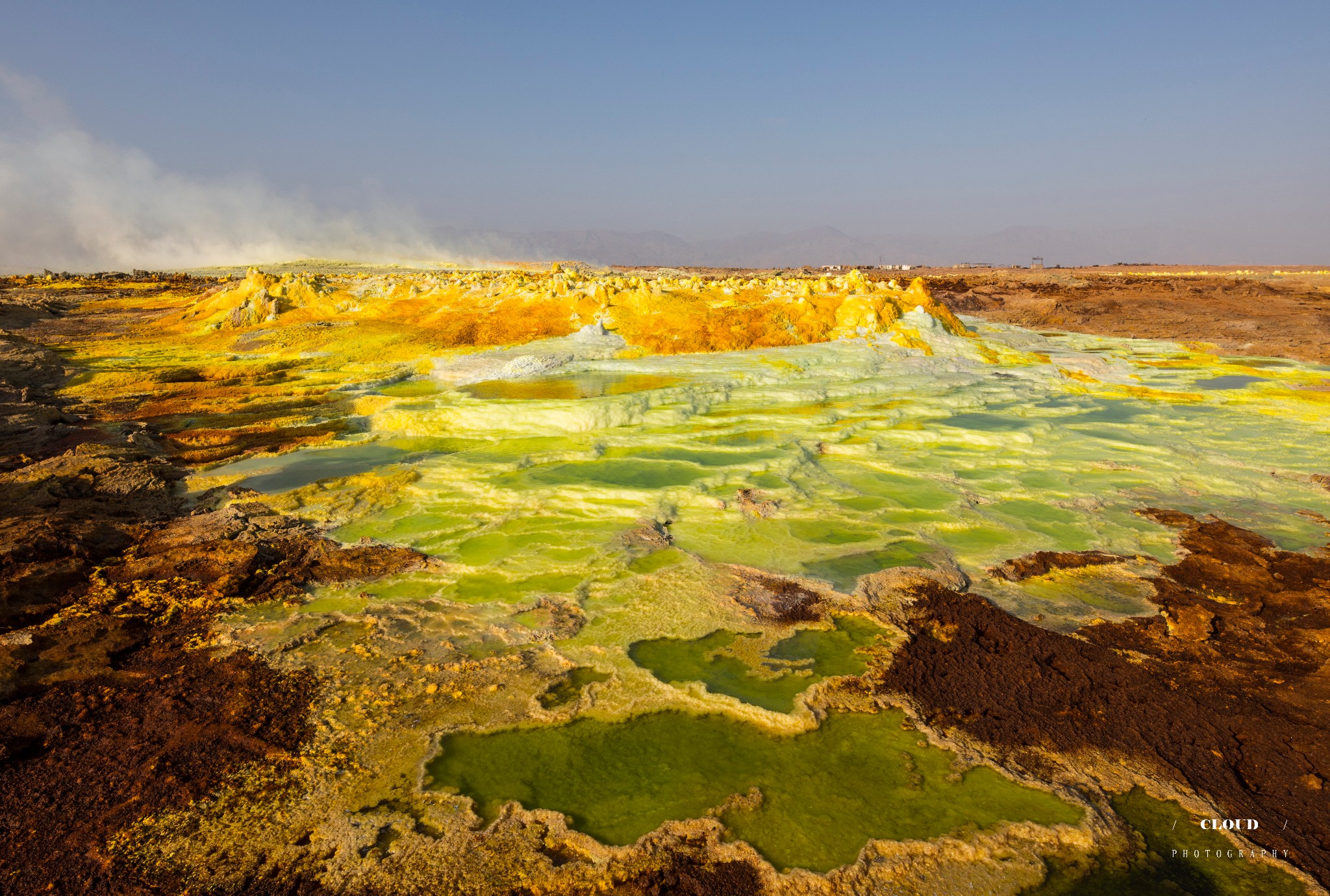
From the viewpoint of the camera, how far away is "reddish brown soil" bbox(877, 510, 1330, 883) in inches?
124

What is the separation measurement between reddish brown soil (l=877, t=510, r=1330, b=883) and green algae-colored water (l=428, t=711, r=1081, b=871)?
337mm

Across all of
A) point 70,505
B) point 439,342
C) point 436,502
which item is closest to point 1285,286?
point 439,342

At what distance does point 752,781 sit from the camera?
320 cm

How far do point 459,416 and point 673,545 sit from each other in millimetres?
4661

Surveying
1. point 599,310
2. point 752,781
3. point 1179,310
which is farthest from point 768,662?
point 1179,310

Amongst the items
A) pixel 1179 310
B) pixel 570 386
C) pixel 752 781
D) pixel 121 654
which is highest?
pixel 1179 310

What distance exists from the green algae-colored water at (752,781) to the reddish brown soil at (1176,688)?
0.34 meters

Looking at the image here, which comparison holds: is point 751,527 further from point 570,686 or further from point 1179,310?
point 1179,310

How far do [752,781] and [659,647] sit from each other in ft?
4.06

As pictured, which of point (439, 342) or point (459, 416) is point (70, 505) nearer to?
point (459, 416)

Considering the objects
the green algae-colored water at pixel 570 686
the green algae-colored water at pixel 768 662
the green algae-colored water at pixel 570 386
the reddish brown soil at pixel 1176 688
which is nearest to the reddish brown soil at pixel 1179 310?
the green algae-colored water at pixel 570 386

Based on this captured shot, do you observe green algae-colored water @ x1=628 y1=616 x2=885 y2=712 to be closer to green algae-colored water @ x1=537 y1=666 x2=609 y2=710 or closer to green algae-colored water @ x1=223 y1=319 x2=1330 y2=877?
green algae-colored water @ x1=223 y1=319 x2=1330 y2=877

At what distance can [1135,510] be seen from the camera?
6469mm

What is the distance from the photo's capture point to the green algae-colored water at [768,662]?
154 inches
